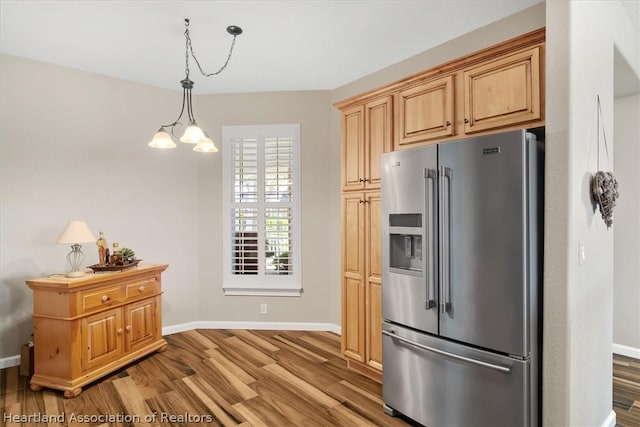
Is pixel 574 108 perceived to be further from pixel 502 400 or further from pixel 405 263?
pixel 502 400

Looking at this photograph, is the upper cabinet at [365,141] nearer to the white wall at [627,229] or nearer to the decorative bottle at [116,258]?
the decorative bottle at [116,258]

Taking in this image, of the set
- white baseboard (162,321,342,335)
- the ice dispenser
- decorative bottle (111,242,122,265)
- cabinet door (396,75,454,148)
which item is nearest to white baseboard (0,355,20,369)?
decorative bottle (111,242,122,265)

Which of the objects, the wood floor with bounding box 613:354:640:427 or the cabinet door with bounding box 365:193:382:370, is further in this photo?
the cabinet door with bounding box 365:193:382:370

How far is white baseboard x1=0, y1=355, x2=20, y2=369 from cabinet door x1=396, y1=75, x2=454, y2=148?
3.93 meters

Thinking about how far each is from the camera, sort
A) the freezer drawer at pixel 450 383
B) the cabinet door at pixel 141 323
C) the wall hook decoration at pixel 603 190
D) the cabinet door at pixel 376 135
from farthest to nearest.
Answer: the cabinet door at pixel 141 323 < the cabinet door at pixel 376 135 < the wall hook decoration at pixel 603 190 < the freezer drawer at pixel 450 383

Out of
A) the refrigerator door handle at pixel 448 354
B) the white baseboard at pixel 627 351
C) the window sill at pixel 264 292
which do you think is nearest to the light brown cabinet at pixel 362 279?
the refrigerator door handle at pixel 448 354

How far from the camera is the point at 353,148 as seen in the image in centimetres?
307

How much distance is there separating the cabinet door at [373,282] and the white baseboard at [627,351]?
258 cm

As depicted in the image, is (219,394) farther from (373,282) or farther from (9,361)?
(9,361)

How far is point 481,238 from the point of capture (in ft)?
6.32

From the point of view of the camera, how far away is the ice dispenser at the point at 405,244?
7.55 feet

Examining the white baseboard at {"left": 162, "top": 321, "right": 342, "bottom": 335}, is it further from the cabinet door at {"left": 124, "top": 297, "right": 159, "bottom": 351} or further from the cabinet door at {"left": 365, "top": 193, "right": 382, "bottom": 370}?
the cabinet door at {"left": 365, "top": 193, "right": 382, "bottom": 370}

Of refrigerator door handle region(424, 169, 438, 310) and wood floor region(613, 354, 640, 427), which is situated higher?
refrigerator door handle region(424, 169, 438, 310)

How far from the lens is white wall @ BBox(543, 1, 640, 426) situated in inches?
67.1
